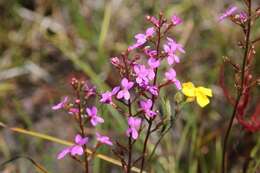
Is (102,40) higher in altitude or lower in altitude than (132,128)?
higher

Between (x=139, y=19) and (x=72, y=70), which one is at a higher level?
(x=139, y=19)

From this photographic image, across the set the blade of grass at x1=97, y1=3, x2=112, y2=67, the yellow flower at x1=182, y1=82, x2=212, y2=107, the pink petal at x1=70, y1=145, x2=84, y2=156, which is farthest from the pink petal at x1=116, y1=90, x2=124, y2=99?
the blade of grass at x1=97, y1=3, x2=112, y2=67

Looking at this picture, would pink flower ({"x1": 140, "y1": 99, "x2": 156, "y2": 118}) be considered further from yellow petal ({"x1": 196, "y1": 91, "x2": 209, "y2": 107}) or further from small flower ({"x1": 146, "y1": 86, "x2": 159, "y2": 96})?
yellow petal ({"x1": 196, "y1": 91, "x2": 209, "y2": 107})

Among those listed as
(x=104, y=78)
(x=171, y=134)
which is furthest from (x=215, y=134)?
(x=104, y=78)

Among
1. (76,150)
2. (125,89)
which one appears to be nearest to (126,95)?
(125,89)

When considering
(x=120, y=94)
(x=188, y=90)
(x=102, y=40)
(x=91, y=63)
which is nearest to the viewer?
(x=120, y=94)

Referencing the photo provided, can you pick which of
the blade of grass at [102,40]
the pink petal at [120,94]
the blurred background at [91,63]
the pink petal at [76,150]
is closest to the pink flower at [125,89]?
the pink petal at [120,94]

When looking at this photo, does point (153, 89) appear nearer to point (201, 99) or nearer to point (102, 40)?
point (201, 99)

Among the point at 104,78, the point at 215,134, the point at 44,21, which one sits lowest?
the point at 215,134

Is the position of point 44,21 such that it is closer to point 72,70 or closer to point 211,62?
point 72,70

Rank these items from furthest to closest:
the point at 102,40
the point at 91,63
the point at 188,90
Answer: the point at 91,63
the point at 102,40
the point at 188,90
